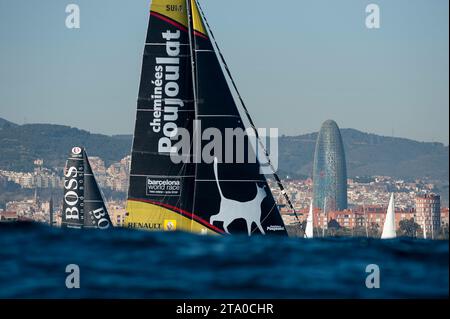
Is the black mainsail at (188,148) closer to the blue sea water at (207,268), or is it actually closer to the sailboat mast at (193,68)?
the sailboat mast at (193,68)

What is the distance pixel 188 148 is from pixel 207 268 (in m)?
10.4

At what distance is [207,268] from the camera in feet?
43.0

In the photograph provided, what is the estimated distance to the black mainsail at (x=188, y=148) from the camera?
877 inches

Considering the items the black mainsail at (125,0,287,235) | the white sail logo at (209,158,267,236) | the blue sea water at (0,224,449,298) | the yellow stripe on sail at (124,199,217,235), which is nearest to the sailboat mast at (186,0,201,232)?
the black mainsail at (125,0,287,235)

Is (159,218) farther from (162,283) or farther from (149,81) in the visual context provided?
(162,283)

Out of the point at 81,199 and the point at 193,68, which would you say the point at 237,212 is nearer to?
the point at 193,68

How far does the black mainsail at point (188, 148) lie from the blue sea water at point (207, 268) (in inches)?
219

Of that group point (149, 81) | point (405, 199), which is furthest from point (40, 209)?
point (149, 81)

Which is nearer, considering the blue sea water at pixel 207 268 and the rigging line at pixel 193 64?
the blue sea water at pixel 207 268

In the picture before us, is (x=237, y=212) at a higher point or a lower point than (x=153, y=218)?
higher

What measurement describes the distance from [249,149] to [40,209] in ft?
398

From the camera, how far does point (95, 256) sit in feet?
46.1

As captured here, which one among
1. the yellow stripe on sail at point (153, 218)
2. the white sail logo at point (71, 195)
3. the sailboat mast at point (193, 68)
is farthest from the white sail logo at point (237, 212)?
the white sail logo at point (71, 195)

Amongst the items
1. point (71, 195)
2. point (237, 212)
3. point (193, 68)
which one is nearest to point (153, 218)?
point (237, 212)
